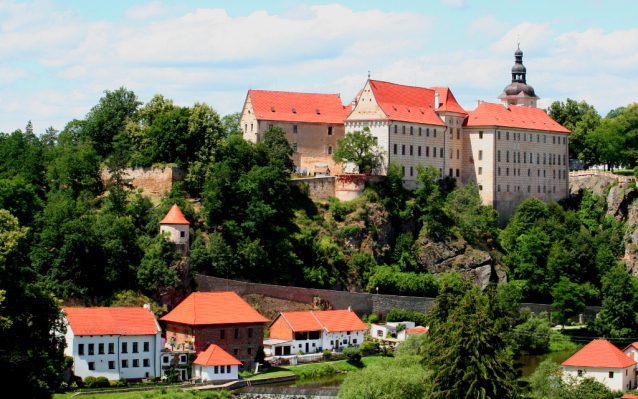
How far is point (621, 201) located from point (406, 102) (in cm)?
2302

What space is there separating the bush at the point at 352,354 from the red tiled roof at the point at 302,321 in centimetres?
240

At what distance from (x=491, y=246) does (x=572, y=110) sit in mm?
32629

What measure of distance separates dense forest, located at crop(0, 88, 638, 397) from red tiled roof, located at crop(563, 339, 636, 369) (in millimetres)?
8888

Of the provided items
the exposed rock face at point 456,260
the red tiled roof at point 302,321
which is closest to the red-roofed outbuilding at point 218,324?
the red tiled roof at point 302,321

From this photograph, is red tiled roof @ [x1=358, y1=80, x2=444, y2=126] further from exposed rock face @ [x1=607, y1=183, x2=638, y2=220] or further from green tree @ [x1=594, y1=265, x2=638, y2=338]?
green tree @ [x1=594, y1=265, x2=638, y2=338]

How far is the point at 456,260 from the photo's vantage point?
258ft

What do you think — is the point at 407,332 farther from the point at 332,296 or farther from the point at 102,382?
the point at 102,382

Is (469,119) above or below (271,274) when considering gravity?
above

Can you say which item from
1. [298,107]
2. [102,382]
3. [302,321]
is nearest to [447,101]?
[298,107]

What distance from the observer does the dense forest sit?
205ft

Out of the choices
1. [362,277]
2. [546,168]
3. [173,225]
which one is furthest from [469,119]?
[173,225]

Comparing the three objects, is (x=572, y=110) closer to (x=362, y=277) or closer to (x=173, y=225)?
(x=362, y=277)

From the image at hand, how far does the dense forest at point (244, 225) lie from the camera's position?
6244 cm

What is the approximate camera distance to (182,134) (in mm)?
74188
